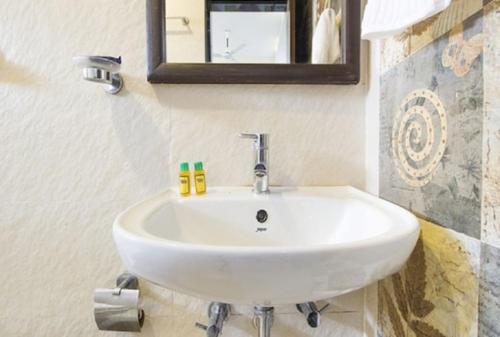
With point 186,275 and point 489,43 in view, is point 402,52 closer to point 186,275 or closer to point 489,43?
point 489,43

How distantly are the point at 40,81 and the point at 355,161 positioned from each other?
3.00 ft

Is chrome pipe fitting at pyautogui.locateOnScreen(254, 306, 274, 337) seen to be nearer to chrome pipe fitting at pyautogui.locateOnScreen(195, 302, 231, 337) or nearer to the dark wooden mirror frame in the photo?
chrome pipe fitting at pyautogui.locateOnScreen(195, 302, 231, 337)

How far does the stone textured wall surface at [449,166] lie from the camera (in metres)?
0.40

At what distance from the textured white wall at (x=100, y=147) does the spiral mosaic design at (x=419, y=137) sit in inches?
8.0

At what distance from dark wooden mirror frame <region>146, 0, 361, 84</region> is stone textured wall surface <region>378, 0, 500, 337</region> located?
13 centimetres

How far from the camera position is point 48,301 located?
84cm

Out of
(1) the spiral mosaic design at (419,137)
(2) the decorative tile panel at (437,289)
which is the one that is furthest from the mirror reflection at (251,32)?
(2) the decorative tile panel at (437,289)


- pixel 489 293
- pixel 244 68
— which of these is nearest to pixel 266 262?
pixel 489 293

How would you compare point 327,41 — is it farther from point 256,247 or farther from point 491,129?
point 256,247

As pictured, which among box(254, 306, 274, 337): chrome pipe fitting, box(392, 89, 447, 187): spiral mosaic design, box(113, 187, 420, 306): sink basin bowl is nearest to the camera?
box(113, 187, 420, 306): sink basin bowl

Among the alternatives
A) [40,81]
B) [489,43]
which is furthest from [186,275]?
[40,81]

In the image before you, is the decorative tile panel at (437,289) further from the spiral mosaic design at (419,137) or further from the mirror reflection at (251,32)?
the mirror reflection at (251,32)

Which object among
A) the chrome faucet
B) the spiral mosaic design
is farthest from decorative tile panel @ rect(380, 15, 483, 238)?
the chrome faucet

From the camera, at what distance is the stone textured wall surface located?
399mm
